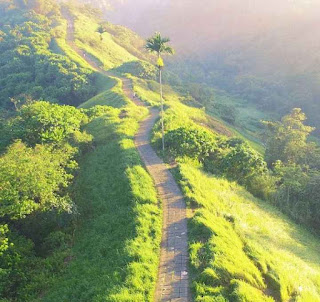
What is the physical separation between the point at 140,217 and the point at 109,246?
2337 mm

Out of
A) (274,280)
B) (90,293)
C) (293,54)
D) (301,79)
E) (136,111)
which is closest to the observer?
(90,293)

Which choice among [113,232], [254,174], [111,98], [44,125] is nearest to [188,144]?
[254,174]

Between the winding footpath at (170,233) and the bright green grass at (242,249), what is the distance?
50 cm

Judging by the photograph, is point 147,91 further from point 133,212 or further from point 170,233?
point 170,233

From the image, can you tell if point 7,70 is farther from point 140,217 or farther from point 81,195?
point 140,217

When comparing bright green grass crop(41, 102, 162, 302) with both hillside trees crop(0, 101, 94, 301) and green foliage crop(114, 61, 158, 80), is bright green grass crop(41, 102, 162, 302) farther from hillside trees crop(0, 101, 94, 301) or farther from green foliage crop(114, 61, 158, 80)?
green foliage crop(114, 61, 158, 80)

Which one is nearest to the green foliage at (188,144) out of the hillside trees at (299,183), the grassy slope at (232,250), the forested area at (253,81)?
the grassy slope at (232,250)

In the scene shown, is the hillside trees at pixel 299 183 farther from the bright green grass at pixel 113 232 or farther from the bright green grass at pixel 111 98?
the bright green grass at pixel 111 98

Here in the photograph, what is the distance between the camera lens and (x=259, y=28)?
15025cm

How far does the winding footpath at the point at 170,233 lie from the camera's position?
13.9m

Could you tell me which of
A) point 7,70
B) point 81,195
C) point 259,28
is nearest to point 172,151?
point 81,195

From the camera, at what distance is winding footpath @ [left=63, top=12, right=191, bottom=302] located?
13.9 m

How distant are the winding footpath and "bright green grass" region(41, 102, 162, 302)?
1.40 feet

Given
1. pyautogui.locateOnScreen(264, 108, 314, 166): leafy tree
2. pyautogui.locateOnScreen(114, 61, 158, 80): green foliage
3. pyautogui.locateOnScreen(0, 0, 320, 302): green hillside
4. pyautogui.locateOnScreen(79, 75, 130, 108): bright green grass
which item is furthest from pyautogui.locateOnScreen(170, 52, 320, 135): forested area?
pyautogui.locateOnScreen(0, 0, 320, 302): green hillside
